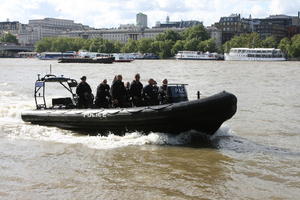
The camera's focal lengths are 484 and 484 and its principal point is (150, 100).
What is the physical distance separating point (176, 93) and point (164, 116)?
1.34 metres

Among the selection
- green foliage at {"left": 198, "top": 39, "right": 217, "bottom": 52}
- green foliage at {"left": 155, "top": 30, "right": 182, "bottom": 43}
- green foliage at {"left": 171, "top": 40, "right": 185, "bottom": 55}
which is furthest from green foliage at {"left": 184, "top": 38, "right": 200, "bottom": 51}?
green foliage at {"left": 155, "top": 30, "right": 182, "bottom": 43}

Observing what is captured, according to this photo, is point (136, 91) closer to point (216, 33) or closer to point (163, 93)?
point (163, 93)

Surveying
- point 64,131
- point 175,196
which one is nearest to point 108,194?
point 175,196

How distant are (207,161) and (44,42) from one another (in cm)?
18203

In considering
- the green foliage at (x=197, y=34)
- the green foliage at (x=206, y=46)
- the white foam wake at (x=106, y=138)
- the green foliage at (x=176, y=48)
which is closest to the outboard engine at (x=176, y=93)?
the white foam wake at (x=106, y=138)

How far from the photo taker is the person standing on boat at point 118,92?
14656 millimetres

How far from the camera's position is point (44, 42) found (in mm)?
187375

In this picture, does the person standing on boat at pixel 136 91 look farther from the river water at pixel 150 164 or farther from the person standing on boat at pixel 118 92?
the river water at pixel 150 164

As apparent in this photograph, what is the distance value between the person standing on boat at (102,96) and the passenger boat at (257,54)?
347ft

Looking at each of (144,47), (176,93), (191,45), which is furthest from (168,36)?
(176,93)

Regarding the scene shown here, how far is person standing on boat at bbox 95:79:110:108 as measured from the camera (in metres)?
15.0

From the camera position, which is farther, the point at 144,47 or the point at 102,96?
the point at 144,47

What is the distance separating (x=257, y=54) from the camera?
4660 inches

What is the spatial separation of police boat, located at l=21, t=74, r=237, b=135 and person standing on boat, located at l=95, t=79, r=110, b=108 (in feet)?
1.53
